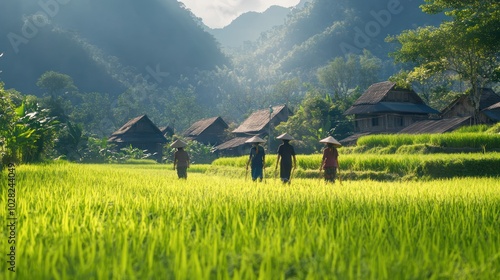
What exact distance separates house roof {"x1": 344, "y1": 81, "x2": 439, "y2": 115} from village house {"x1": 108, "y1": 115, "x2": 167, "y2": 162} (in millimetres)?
21224

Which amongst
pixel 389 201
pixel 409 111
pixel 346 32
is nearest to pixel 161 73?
pixel 346 32

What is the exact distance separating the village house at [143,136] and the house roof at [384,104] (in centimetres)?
2122

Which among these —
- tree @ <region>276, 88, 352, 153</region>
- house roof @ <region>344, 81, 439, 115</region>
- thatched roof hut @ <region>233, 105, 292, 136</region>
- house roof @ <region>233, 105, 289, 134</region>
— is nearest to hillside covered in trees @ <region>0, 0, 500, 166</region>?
tree @ <region>276, 88, 352, 153</region>

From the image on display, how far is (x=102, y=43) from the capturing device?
364 feet

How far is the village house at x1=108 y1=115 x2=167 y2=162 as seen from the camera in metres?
47.1

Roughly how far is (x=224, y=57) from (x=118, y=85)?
3907 centimetres

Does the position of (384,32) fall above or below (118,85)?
above

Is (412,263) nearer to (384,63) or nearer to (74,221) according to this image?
(74,221)

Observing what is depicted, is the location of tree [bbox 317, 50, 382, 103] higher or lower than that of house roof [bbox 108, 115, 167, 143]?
higher

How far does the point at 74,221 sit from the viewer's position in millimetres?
4137

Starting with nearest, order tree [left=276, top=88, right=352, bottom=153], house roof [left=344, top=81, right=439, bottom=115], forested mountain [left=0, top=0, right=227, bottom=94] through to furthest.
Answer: house roof [left=344, top=81, right=439, bottom=115], tree [left=276, top=88, right=352, bottom=153], forested mountain [left=0, top=0, right=227, bottom=94]

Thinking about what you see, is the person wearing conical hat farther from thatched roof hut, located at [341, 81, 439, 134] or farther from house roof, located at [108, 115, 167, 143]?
house roof, located at [108, 115, 167, 143]

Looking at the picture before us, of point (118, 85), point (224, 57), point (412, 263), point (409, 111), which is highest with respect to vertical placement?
point (224, 57)

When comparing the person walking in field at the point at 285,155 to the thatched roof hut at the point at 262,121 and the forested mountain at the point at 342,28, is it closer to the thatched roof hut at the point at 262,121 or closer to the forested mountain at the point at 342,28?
the thatched roof hut at the point at 262,121
